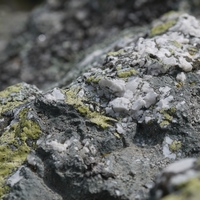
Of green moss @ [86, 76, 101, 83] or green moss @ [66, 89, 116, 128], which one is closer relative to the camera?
green moss @ [66, 89, 116, 128]

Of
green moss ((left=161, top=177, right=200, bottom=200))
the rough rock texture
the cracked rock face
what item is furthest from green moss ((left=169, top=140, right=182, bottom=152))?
the rough rock texture

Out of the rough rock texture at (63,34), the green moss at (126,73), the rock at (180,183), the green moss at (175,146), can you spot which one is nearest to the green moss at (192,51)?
the green moss at (126,73)

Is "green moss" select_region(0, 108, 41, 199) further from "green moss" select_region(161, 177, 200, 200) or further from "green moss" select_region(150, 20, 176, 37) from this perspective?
"green moss" select_region(150, 20, 176, 37)

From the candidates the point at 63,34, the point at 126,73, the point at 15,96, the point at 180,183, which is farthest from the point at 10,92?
the point at 63,34

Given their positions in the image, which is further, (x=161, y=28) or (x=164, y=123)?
(x=161, y=28)

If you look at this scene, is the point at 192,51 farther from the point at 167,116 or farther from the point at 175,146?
the point at 175,146

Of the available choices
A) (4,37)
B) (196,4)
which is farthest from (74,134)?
(4,37)

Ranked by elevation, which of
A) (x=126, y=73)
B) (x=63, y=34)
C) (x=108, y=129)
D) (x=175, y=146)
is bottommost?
(x=63, y=34)
